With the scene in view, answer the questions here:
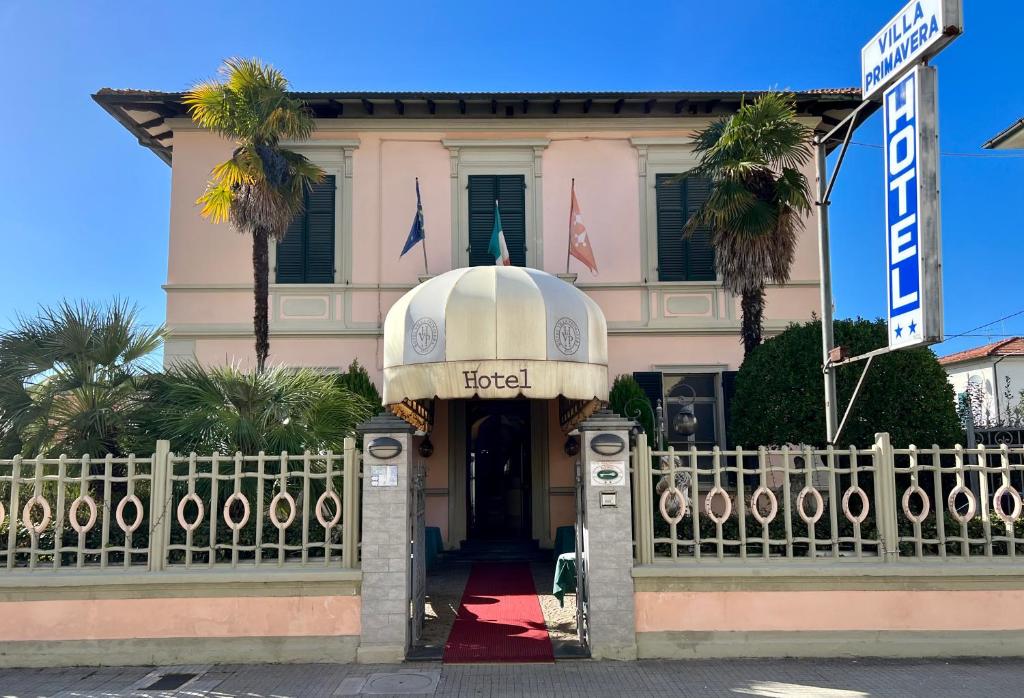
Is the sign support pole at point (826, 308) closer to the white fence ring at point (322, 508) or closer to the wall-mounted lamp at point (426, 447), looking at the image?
the white fence ring at point (322, 508)

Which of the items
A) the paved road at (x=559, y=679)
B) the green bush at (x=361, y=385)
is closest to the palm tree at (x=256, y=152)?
the green bush at (x=361, y=385)

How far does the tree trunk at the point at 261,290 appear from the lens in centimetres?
1237

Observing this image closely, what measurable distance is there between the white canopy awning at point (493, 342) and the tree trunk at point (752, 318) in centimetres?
441

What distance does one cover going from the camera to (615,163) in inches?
560

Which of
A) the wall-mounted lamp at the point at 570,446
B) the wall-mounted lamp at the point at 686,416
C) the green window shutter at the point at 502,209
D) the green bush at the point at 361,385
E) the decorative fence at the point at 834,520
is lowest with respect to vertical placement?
the decorative fence at the point at 834,520

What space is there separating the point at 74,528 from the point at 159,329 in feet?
8.84

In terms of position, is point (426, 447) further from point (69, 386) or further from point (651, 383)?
point (69, 386)

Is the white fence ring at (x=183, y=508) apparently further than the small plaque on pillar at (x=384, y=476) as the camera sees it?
No

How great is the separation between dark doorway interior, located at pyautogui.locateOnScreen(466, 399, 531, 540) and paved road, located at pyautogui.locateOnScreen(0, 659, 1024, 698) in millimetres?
6888

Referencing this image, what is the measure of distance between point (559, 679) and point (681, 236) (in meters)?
9.47

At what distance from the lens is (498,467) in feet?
46.7

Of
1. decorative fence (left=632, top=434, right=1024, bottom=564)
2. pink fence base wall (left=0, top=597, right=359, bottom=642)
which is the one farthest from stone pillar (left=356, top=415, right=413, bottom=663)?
decorative fence (left=632, top=434, right=1024, bottom=564)

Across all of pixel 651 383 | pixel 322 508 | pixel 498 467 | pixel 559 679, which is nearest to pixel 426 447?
pixel 498 467

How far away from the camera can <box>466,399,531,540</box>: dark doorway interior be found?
13.8 m
